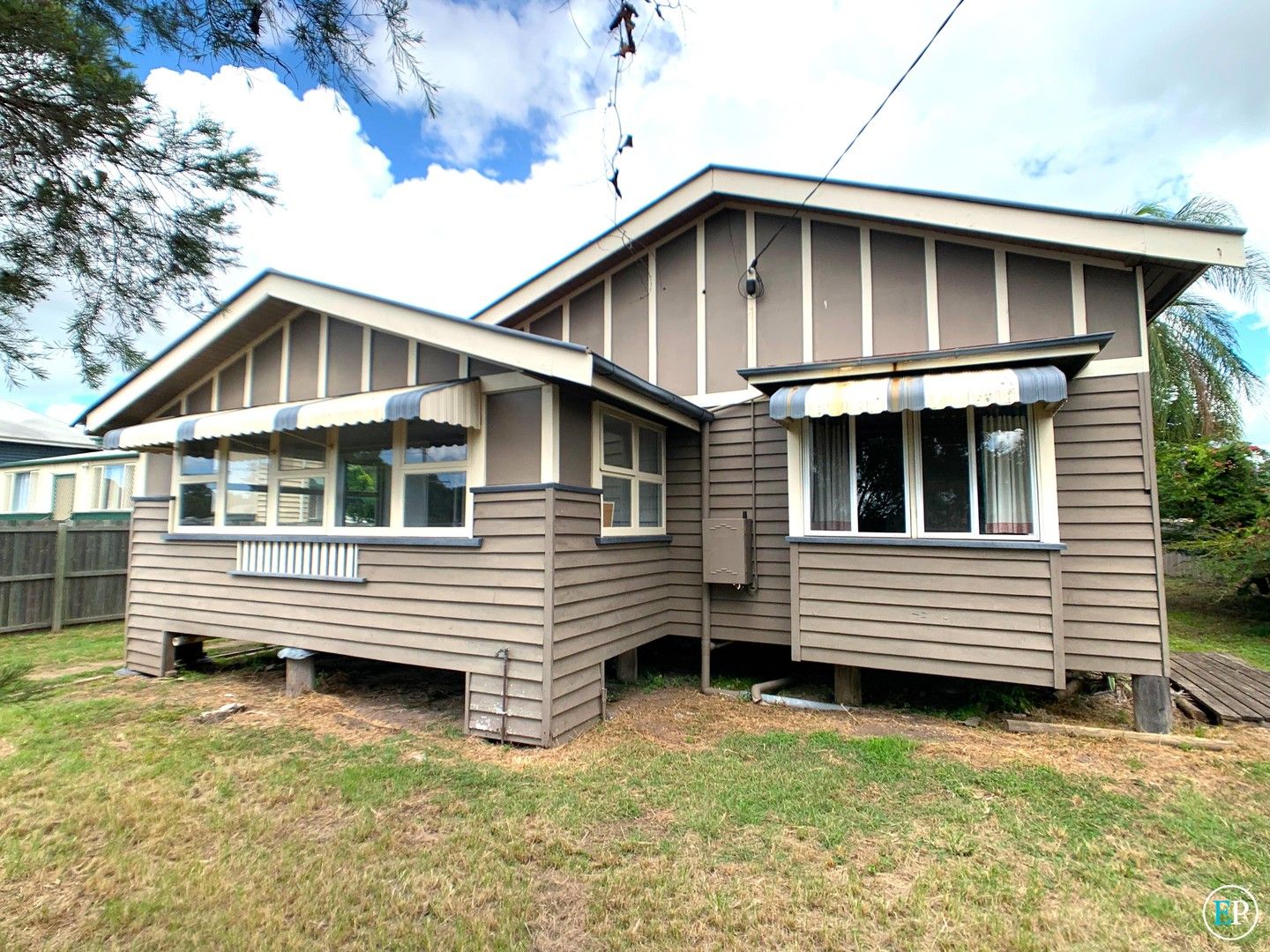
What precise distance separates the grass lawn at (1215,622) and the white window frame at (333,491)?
368 inches

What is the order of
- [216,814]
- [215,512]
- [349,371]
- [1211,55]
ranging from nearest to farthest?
[216,814] < [1211,55] < [349,371] < [215,512]


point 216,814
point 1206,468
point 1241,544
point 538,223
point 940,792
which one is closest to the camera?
point 216,814

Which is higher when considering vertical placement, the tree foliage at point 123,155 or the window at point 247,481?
the tree foliage at point 123,155

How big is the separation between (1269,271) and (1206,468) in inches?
207

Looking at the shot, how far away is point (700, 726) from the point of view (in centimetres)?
545

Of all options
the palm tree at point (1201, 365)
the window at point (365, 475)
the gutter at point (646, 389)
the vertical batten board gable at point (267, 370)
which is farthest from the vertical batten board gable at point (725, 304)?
the palm tree at point (1201, 365)

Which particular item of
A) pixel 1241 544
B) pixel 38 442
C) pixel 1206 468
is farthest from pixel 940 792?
pixel 38 442

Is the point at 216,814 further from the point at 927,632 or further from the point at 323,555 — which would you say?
the point at 927,632

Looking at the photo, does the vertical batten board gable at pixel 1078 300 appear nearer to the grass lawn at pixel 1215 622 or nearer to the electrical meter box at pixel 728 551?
the electrical meter box at pixel 728 551

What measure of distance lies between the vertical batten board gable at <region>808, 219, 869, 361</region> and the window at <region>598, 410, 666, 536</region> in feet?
6.57

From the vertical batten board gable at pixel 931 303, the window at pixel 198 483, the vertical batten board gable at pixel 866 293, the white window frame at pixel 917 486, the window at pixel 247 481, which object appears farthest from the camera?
the window at pixel 198 483

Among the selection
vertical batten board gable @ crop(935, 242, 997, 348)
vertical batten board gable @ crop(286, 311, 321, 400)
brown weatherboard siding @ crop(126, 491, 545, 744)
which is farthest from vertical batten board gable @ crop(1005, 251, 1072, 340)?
vertical batten board gable @ crop(286, 311, 321, 400)

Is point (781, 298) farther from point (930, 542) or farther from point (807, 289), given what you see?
point (930, 542)

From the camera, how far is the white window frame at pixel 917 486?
5.20 m
